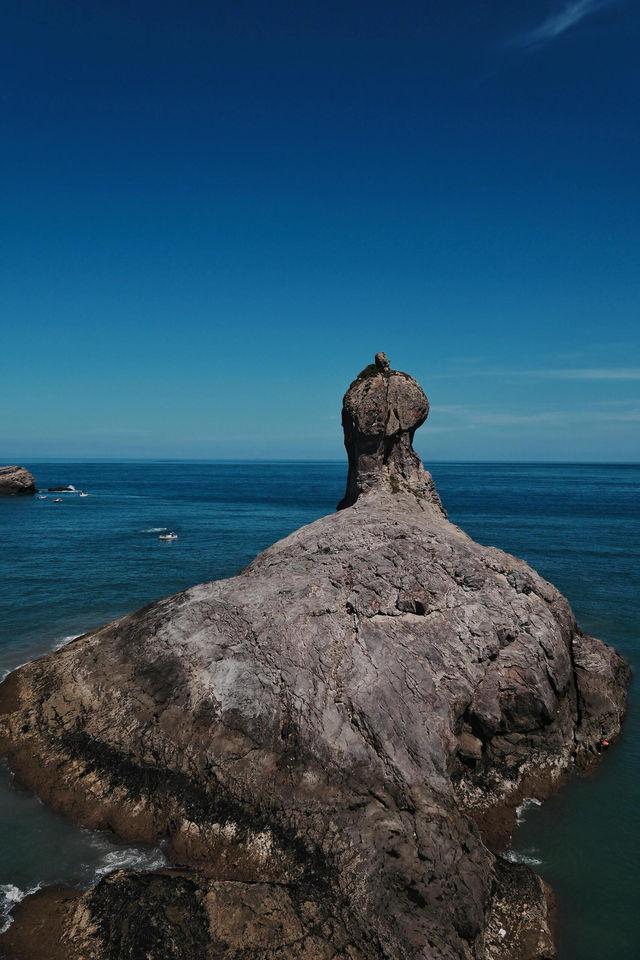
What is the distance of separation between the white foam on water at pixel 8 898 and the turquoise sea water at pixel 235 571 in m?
0.04

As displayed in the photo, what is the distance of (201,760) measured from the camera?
58.7ft

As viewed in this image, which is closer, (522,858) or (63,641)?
(522,858)

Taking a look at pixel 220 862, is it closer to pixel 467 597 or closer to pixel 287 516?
pixel 467 597

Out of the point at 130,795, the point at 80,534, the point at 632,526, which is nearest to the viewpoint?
the point at 130,795

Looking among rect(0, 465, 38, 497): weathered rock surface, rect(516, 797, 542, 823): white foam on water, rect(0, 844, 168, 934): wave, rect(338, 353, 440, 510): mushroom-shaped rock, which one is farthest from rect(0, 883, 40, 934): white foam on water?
rect(0, 465, 38, 497): weathered rock surface

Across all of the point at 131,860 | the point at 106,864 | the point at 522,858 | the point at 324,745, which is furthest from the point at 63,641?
the point at 522,858

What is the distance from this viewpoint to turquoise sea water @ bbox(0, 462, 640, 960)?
15.8 meters

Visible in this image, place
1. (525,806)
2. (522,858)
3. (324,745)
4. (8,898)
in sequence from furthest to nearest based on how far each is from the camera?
1. (525,806)
2. (324,745)
3. (522,858)
4. (8,898)

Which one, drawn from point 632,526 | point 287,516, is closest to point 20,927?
point 287,516

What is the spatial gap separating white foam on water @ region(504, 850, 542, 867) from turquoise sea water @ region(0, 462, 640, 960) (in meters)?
0.10

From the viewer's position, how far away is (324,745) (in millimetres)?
17391

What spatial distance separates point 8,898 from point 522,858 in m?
14.9

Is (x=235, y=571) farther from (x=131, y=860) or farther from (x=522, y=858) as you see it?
(x=522, y=858)

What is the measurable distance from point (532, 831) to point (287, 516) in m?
72.1
